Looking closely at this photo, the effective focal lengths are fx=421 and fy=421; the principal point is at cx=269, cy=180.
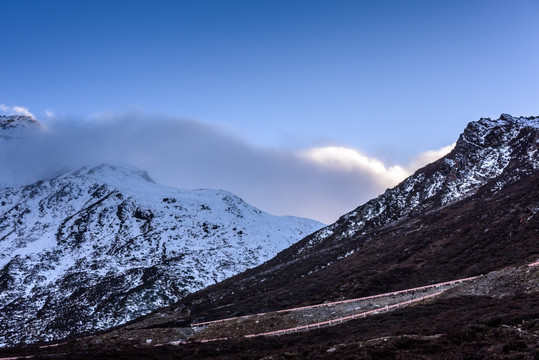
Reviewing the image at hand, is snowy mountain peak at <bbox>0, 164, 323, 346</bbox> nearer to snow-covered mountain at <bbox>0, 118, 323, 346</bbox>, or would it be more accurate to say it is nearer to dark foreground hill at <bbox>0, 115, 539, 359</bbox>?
snow-covered mountain at <bbox>0, 118, 323, 346</bbox>

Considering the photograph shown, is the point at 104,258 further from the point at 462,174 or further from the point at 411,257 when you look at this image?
the point at 462,174

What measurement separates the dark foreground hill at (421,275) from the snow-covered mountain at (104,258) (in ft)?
80.7

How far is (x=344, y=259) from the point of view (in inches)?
3524

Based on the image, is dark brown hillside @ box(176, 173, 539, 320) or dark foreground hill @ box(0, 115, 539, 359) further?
dark brown hillside @ box(176, 173, 539, 320)

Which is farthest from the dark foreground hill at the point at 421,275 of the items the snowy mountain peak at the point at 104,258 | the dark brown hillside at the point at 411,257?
the snowy mountain peak at the point at 104,258

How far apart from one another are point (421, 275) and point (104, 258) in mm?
123577

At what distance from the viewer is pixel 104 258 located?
151 m

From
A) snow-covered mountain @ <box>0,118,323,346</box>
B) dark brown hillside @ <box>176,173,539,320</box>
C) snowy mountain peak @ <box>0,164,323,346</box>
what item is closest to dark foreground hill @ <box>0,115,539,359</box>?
dark brown hillside @ <box>176,173,539,320</box>

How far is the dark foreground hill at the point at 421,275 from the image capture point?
22.0m

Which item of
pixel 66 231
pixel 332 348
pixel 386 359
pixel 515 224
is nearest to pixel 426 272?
pixel 515 224

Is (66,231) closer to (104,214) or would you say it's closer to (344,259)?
(104,214)

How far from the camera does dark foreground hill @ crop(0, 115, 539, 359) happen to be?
22.0 metres

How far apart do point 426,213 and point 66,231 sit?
461 ft

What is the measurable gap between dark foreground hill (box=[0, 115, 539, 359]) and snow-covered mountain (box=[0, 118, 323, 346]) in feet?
80.7
